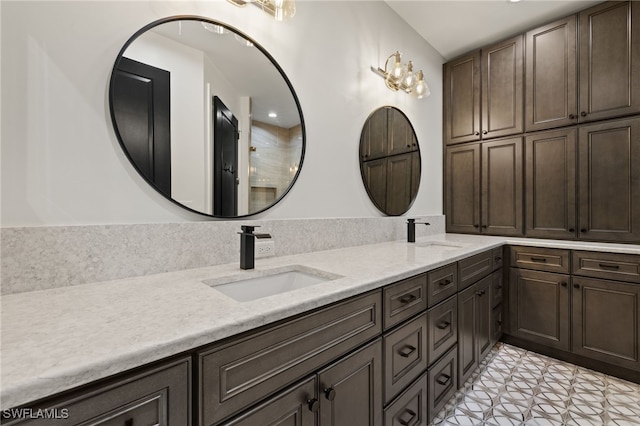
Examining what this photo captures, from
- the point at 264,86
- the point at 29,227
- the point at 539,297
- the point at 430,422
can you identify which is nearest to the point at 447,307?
the point at 430,422

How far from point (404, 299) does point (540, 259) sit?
1.66m

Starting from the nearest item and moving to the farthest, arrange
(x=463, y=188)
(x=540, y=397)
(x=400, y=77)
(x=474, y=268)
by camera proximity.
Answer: (x=540, y=397), (x=474, y=268), (x=400, y=77), (x=463, y=188)

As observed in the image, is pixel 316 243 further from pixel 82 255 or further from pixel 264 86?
pixel 82 255

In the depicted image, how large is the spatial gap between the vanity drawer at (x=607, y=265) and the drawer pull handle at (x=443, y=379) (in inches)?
51.8

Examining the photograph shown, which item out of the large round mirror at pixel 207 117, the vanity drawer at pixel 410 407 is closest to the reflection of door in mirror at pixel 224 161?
the large round mirror at pixel 207 117

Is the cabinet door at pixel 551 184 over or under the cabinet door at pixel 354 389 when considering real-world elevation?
over

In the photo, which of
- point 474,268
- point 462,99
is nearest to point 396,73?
point 462,99

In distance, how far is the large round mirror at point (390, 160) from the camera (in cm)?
204

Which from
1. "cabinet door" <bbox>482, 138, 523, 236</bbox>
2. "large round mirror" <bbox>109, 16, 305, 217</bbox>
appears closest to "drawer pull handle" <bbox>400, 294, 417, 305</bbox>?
"large round mirror" <bbox>109, 16, 305, 217</bbox>

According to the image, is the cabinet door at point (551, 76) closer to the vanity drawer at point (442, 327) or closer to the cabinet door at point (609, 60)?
the cabinet door at point (609, 60)

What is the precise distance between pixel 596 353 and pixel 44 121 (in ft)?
10.4

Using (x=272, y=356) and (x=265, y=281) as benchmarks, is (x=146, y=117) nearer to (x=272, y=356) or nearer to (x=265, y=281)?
(x=265, y=281)

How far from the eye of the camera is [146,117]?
1049 millimetres

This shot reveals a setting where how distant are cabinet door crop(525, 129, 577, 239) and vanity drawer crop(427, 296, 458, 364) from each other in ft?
4.62
